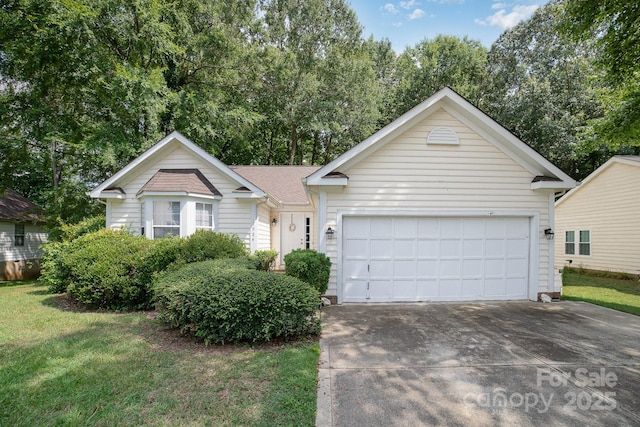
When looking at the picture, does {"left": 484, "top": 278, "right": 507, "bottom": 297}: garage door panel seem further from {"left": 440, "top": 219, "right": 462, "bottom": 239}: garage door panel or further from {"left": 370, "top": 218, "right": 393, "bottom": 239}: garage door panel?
{"left": 370, "top": 218, "right": 393, "bottom": 239}: garage door panel

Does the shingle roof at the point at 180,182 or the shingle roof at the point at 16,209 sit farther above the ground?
the shingle roof at the point at 180,182

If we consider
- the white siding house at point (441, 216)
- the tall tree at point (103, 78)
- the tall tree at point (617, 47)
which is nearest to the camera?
the tall tree at point (617, 47)

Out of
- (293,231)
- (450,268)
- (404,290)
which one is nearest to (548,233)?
(450,268)

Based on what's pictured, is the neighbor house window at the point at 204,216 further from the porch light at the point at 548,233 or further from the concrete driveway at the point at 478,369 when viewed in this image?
the porch light at the point at 548,233

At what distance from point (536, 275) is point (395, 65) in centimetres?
2607

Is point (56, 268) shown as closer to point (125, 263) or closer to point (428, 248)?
point (125, 263)

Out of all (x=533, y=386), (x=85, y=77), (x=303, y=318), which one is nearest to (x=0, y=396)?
(x=303, y=318)

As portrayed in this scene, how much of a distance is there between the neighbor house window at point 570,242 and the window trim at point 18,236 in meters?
30.7

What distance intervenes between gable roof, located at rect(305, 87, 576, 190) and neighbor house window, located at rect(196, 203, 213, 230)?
14.9 ft

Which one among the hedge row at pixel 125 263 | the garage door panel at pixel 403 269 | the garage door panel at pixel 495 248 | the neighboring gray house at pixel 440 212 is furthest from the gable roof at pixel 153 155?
the garage door panel at pixel 495 248

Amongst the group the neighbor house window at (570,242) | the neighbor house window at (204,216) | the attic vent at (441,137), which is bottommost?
the neighbor house window at (570,242)

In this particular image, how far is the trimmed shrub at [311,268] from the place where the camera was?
7.42 metres

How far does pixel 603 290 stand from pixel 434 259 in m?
7.85

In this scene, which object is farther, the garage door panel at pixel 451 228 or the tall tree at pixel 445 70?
the tall tree at pixel 445 70
